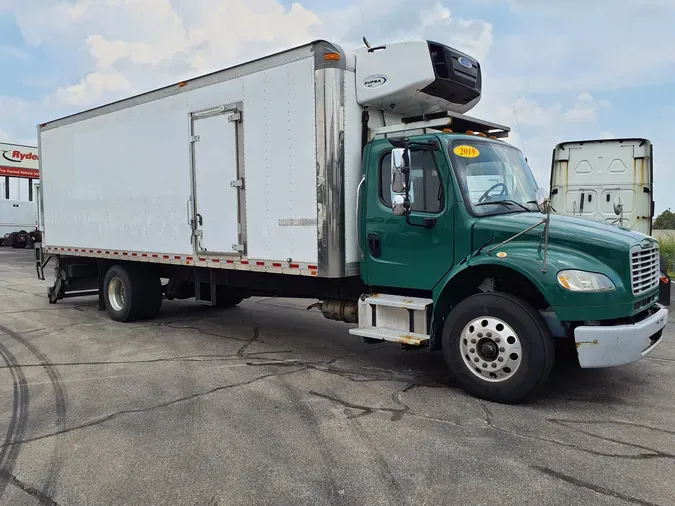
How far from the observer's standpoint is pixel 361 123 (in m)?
6.27

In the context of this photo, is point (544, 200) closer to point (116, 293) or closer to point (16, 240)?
point (116, 293)

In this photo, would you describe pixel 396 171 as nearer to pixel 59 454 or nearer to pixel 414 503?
pixel 414 503

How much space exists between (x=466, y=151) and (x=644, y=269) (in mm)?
1976

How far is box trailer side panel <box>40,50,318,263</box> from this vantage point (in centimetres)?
637

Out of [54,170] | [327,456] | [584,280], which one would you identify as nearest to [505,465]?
[327,456]

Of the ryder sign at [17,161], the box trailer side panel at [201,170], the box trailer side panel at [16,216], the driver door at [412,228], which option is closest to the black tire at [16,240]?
the box trailer side panel at [16,216]

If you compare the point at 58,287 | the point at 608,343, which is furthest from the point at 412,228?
the point at 58,287

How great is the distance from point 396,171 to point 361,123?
107cm

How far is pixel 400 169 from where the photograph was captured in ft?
17.8

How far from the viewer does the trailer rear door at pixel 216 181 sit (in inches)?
281

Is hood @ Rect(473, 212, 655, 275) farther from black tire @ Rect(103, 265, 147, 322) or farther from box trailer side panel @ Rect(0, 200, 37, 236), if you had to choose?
box trailer side panel @ Rect(0, 200, 37, 236)

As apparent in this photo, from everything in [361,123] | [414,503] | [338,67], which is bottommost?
[414,503]

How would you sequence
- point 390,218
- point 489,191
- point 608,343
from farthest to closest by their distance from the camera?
point 390,218 → point 489,191 → point 608,343

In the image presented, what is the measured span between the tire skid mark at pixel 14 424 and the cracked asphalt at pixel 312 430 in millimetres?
17
